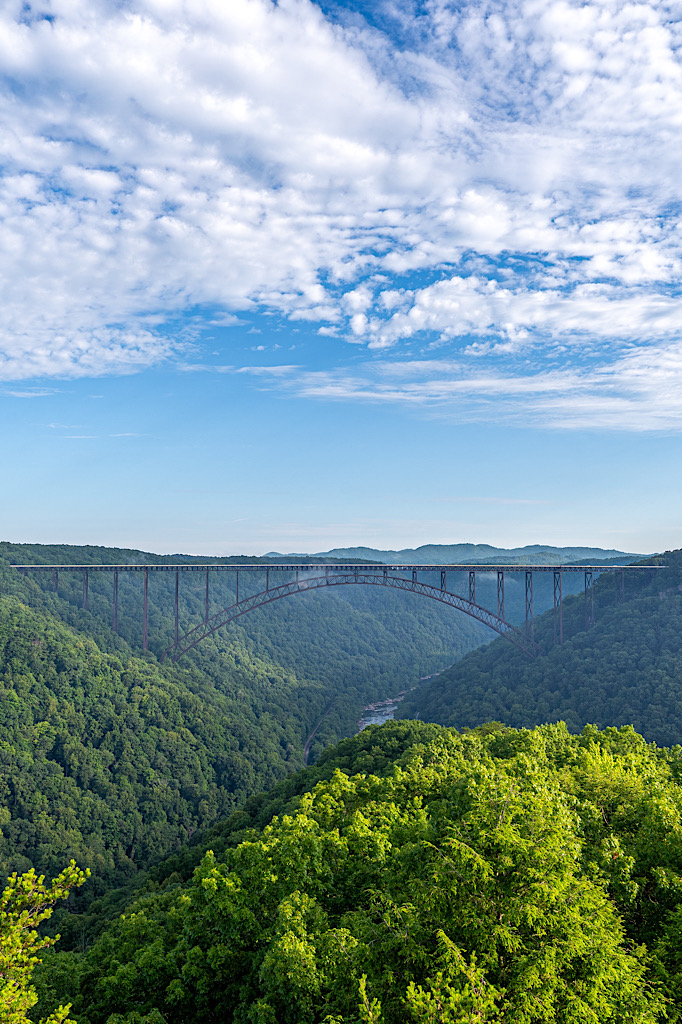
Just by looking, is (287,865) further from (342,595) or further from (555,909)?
(342,595)

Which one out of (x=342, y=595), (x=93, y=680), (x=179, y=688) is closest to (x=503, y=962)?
(x=93, y=680)

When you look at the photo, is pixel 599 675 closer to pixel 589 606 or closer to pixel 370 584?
pixel 589 606

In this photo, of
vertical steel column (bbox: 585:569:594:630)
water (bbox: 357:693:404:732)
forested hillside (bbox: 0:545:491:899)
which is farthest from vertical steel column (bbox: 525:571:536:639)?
forested hillside (bbox: 0:545:491:899)

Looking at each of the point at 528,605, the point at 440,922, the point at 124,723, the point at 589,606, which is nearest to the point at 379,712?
the point at 528,605

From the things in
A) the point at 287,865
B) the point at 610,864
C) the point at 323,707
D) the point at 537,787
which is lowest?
the point at 323,707

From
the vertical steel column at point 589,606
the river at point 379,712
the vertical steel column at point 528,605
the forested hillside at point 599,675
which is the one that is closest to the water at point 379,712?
the river at point 379,712
